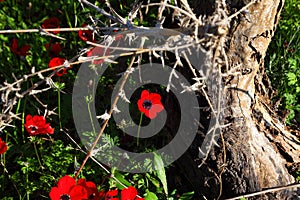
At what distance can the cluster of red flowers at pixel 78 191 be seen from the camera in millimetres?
1574

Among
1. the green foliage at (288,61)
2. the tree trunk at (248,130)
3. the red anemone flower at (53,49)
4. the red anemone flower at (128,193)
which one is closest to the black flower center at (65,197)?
the red anemone flower at (128,193)

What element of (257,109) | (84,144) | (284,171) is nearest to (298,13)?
(257,109)

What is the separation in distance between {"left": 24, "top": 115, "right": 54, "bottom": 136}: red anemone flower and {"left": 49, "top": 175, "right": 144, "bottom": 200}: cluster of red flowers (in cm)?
28

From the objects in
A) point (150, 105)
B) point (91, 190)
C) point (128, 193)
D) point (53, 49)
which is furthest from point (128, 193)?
point (53, 49)

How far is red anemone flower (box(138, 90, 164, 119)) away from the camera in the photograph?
6.03 ft

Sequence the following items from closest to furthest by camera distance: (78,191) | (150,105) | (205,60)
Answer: (205,60), (78,191), (150,105)

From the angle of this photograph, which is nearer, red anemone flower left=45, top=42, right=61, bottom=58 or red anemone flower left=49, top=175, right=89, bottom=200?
red anemone flower left=49, top=175, right=89, bottom=200

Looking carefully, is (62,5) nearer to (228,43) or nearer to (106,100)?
(106,100)

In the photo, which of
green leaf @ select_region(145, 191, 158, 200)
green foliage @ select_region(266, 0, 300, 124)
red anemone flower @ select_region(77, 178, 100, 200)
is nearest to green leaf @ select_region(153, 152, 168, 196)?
green leaf @ select_region(145, 191, 158, 200)

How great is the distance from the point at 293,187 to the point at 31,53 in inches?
56.4

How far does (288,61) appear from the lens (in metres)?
2.23

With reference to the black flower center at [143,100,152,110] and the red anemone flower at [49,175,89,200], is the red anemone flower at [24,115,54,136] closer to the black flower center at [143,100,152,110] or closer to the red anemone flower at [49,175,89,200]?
the red anemone flower at [49,175,89,200]

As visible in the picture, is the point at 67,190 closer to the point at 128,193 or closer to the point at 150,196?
the point at 128,193

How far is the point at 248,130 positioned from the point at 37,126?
82cm
